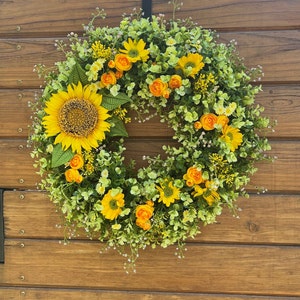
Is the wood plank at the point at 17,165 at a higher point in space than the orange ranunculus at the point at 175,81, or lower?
lower

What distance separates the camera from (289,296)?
1.32 m

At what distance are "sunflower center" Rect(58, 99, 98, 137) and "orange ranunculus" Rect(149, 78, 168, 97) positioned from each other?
0.17m

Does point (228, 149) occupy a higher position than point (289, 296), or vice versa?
point (228, 149)

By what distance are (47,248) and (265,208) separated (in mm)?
643

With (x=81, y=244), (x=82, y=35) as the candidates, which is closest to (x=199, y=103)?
(x=82, y=35)

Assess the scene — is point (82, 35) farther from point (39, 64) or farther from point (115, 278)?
point (115, 278)

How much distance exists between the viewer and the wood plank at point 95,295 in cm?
134

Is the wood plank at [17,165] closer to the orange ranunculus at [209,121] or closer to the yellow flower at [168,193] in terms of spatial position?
the yellow flower at [168,193]

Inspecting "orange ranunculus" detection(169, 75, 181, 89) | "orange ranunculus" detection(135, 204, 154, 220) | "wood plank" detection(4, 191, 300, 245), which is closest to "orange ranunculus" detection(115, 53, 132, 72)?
"orange ranunculus" detection(169, 75, 181, 89)

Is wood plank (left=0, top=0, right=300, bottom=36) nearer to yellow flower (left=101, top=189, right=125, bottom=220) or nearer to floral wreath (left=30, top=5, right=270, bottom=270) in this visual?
floral wreath (left=30, top=5, right=270, bottom=270)

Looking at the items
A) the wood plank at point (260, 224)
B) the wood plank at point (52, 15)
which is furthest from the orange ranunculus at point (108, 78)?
the wood plank at point (260, 224)

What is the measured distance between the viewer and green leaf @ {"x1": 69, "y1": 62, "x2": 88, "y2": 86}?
1201 mm

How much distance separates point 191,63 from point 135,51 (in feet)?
0.47

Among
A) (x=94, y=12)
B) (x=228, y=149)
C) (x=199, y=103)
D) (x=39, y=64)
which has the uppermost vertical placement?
(x=94, y=12)
